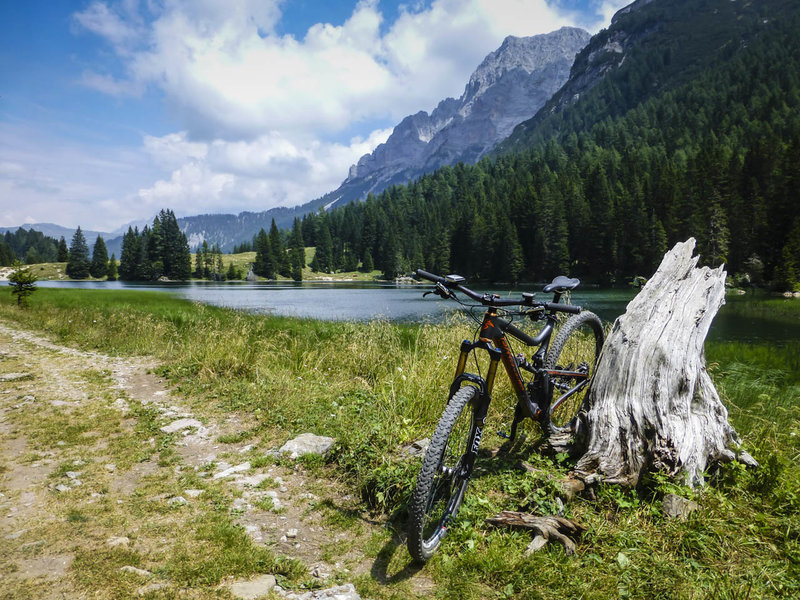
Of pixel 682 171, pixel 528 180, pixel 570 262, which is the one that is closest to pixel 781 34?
pixel 528 180

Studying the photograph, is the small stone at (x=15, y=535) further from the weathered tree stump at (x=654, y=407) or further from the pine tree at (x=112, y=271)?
the pine tree at (x=112, y=271)

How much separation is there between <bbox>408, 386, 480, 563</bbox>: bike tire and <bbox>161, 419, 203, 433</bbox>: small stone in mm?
4338

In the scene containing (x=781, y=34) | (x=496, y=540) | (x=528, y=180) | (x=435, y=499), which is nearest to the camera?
(x=496, y=540)

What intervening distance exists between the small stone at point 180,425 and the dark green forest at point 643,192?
53.4m

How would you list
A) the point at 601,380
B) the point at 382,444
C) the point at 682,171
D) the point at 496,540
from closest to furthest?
1. the point at 496,540
2. the point at 601,380
3. the point at 382,444
4. the point at 682,171

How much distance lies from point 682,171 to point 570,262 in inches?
1094

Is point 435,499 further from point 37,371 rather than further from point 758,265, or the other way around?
point 758,265

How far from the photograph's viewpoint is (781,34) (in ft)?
→ 467

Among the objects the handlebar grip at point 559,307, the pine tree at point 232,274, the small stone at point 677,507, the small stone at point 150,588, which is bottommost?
the small stone at point 150,588

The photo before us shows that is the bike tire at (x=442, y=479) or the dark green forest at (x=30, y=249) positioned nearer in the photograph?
the bike tire at (x=442, y=479)

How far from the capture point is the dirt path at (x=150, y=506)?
301cm

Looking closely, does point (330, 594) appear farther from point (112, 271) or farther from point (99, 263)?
point (112, 271)

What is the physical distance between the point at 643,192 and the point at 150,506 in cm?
8832

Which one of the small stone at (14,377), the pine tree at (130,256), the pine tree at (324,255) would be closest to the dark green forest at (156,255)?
the pine tree at (130,256)
